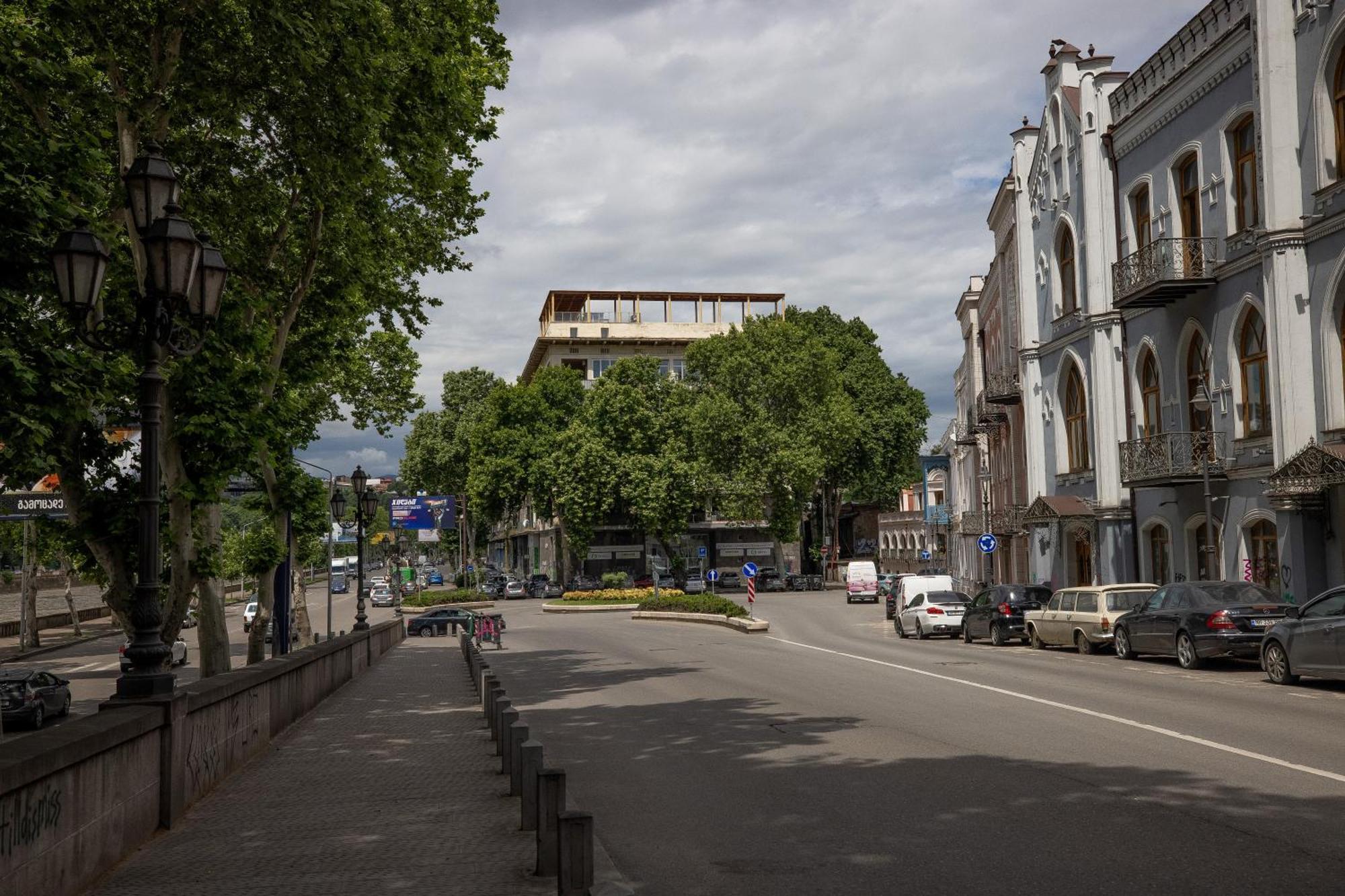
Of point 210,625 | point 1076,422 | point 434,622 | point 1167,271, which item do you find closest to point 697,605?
point 434,622

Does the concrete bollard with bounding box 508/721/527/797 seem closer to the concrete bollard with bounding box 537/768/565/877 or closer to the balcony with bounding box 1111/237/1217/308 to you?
the concrete bollard with bounding box 537/768/565/877

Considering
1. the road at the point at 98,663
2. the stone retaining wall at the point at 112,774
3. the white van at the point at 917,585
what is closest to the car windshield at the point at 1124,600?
the white van at the point at 917,585

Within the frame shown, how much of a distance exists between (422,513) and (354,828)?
190 ft

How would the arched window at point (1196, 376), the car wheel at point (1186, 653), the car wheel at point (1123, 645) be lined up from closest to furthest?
the car wheel at point (1186, 653) → the car wheel at point (1123, 645) → the arched window at point (1196, 376)

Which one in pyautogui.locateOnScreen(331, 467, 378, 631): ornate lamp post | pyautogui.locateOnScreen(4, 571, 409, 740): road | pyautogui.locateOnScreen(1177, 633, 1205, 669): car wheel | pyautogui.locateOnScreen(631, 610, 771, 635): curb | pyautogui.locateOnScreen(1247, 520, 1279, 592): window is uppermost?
pyautogui.locateOnScreen(331, 467, 378, 631): ornate lamp post

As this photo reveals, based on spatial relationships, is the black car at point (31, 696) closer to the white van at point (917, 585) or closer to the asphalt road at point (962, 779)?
the asphalt road at point (962, 779)

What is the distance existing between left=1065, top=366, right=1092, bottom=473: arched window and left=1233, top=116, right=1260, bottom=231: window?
860 cm

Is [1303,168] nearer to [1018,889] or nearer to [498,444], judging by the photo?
[1018,889]

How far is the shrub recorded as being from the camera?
4275 cm

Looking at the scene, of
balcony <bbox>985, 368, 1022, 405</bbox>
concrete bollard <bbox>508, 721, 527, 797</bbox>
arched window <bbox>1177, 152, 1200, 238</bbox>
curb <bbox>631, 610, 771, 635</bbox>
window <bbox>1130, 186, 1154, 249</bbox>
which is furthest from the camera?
balcony <bbox>985, 368, 1022, 405</bbox>

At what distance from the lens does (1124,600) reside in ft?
79.8

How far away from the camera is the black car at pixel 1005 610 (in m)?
28.9

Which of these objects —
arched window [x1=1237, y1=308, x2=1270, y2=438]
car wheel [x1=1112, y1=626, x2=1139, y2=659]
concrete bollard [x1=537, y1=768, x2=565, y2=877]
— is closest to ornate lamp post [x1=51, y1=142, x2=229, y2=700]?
concrete bollard [x1=537, y1=768, x2=565, y2=877]

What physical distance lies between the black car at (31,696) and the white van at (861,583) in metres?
42.0
